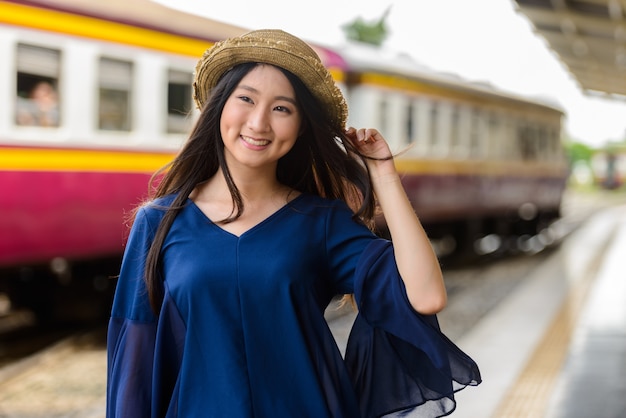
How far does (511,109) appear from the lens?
1697cm

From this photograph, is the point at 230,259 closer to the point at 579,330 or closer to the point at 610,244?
the point at 579,330

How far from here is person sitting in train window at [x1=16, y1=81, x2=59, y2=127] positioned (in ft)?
23.2

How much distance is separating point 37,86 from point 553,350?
4197 millimetres

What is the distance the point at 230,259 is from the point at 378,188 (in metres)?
0.33

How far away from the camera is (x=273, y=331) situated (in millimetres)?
1825

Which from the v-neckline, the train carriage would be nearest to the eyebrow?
the v-neckline

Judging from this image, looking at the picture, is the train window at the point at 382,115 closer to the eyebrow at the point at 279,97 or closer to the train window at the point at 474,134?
the train window at the point at 474,134

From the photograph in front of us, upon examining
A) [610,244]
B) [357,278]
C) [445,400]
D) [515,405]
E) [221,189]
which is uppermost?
[221,189]

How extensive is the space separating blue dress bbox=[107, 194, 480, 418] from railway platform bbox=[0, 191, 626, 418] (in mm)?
3350

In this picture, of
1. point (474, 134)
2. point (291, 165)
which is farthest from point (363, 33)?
point (291, 165)

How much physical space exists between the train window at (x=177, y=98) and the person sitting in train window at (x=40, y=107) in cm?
121

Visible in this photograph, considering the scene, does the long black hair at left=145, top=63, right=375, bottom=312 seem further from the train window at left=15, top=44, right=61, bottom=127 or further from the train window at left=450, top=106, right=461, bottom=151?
the train window at left=450, top=106, right=461, bottom=151

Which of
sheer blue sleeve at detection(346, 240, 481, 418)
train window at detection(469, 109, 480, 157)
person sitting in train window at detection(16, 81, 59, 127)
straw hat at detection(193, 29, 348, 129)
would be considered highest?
straw hat at detection(193, 29, 348, 129)

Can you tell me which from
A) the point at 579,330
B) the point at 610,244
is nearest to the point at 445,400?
the point at 579,330
